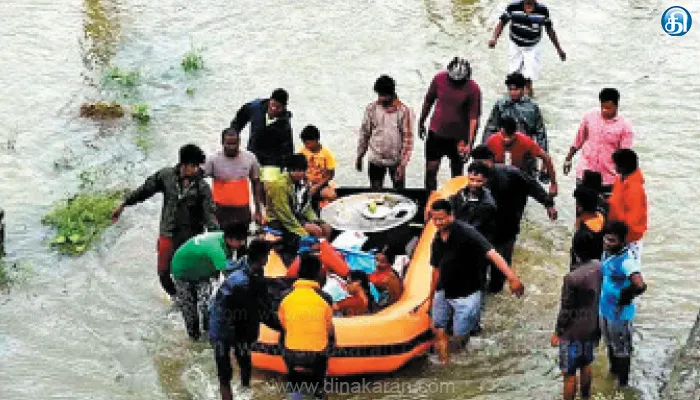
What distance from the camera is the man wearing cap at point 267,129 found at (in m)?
10.1

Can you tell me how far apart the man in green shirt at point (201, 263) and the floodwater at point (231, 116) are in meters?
0.49

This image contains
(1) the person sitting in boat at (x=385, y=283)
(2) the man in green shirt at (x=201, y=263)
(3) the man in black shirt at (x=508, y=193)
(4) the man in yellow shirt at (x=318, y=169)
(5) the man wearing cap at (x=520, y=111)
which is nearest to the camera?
(2) the man in green shirt at (x=201, y=263)

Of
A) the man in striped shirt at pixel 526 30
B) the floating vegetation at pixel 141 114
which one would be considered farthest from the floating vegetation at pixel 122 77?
the man in striped shirt at pixel 526 30

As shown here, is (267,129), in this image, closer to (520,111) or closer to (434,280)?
(520,111)

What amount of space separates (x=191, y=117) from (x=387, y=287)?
6.35 meters

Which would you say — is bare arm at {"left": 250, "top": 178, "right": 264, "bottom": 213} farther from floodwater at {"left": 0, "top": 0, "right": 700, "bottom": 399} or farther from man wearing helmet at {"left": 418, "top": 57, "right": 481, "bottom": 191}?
man wearing helmet at {"left": 418, "top": 57, "right": 481, "bottom": 191}

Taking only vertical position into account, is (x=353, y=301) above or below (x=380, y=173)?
below

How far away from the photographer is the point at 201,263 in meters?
8.28

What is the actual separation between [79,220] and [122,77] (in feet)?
15.1

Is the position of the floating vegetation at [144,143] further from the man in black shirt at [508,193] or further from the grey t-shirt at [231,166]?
the man in black shirt at [508,193]

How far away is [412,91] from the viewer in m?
15.0
